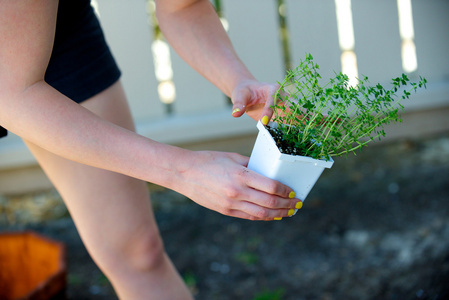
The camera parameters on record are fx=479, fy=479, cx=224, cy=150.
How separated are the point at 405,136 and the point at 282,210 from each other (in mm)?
A: 2701

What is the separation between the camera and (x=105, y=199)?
1.50m

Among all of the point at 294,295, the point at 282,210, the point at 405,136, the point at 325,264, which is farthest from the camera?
the point at 405,136

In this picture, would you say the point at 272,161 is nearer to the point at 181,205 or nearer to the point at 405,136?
the point at 181,205

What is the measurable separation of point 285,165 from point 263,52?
7.61 ft

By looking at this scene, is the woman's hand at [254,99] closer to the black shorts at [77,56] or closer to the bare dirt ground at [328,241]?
the black shorts at [77,56]

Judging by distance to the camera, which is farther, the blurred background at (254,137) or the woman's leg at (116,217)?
the blurred background at (254,137)

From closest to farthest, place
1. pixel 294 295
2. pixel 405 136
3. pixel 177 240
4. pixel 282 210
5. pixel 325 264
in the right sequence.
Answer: pixel 282 210
pixel 294 295
pixel 325 264
pixel 177 240
pixel 405 136

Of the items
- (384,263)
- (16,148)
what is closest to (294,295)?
(384,263)

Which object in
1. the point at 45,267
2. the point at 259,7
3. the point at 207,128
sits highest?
the point at 259,7

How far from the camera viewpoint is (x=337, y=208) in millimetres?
2953

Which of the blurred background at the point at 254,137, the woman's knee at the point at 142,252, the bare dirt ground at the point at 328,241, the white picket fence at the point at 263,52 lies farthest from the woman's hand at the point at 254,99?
the white picket fence at the point at 263,52

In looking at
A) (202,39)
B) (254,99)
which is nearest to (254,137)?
(202,39)

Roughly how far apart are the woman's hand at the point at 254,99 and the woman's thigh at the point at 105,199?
1.38 feet

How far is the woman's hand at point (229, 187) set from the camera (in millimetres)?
1113
